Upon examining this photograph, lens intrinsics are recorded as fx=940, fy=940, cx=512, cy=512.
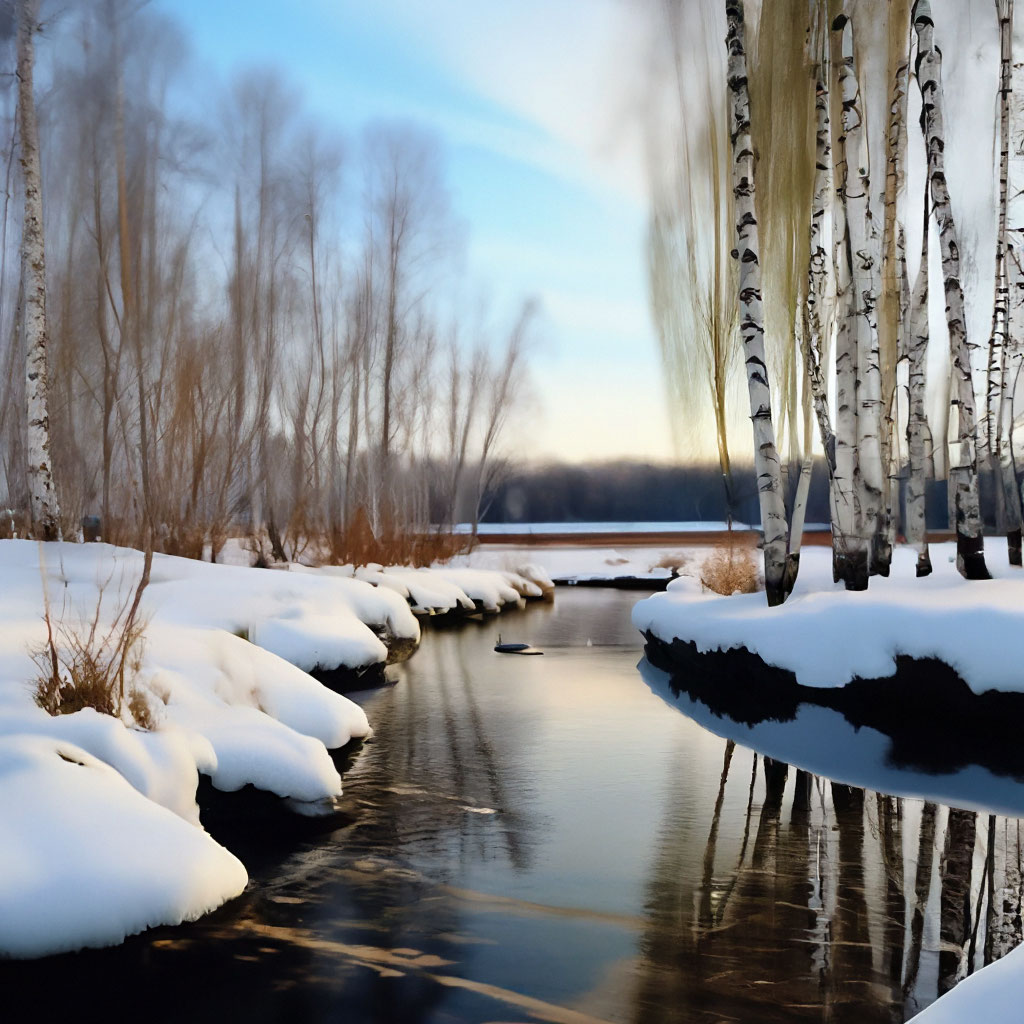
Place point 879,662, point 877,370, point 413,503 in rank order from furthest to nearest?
point 413,503, point 877,370, point 879,662

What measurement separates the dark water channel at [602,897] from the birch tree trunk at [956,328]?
71.1 inches

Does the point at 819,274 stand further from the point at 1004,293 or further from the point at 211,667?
the point at 211,667

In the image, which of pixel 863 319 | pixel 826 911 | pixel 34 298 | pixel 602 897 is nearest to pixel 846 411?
pixel 863 319

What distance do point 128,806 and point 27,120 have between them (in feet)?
26.7

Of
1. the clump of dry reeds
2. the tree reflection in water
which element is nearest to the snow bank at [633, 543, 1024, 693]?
the tree reflection in water

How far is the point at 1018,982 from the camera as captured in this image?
1.63 m

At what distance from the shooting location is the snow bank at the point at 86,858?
3.13m

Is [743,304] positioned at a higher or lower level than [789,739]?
higher

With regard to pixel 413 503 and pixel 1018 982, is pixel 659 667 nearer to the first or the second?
pixel 1018 982

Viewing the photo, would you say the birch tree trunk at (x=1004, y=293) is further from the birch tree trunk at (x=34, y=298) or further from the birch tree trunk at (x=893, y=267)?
the birch tree trunk at (x=34, y=298)

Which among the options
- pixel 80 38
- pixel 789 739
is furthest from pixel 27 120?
pixel 789 739

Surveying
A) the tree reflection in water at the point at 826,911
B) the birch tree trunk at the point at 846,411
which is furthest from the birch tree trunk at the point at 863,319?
the tree reflection in water at the point at 826,911

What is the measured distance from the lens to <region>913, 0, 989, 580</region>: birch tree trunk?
7.14 metres

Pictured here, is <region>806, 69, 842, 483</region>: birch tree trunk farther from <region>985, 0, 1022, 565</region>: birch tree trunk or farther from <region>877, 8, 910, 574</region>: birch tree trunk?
<region>985, 0, 1022, 565</region>: birch tree trunk
